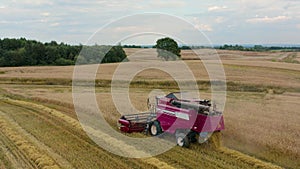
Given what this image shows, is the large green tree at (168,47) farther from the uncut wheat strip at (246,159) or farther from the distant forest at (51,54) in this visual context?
the uncut wheat strip at (246,159)

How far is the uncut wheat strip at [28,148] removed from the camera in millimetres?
9781

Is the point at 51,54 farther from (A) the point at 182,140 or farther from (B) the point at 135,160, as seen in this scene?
(B) the point at 135,160

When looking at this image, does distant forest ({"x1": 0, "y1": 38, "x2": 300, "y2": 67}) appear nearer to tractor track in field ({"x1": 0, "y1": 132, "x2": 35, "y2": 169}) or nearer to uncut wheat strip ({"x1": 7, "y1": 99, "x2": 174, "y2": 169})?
uncut wheat strip ({"x1": 7, "y1": 99, "x2": 174, "y2": 169})

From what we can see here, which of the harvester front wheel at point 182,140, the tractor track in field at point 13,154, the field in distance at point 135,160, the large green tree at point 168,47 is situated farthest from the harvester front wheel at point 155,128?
the large green tree at point 168,47

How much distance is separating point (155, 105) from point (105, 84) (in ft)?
66.5

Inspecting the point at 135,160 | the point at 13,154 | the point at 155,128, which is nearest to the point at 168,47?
the point at 155,128

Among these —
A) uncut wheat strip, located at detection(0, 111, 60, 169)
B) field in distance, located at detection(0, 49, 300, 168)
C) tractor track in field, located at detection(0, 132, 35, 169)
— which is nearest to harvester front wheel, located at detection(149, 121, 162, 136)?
field in distance, located at detection(0, 49, 300, 168)

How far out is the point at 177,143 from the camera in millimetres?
12336

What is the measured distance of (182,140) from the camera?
39.5 feet

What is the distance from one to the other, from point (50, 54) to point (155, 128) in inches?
2400

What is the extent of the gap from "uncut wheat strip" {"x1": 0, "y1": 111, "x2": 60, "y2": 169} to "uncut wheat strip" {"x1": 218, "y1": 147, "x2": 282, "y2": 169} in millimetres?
5315

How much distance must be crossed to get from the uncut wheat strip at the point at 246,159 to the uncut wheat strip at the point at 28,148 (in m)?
5.32

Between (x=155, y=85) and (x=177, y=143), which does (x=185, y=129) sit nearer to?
(x=177, y=143)

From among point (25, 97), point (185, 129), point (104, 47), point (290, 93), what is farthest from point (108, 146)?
point (104, 47)
